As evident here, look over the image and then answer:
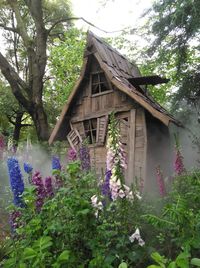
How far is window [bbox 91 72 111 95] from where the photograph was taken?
423 inches

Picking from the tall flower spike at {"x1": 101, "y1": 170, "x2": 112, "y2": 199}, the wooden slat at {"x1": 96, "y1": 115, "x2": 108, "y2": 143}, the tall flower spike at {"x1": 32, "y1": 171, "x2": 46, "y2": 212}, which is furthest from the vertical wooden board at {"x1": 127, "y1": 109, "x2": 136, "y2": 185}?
the tall flower spike at {"x1": 32, "y1": 171, "x2": 46, "y2": 212}

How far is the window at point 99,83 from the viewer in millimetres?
10742

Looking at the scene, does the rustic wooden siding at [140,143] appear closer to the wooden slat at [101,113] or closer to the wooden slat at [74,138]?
the wooden slat at [101,113]

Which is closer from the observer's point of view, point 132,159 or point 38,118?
point 132,159

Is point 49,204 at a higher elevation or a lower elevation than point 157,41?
lower

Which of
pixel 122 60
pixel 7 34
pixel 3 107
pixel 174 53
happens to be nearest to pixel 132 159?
pixel 174 53

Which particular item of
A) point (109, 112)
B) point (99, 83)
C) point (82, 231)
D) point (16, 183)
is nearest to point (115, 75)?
point (99, 83)

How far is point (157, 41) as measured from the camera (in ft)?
29.4

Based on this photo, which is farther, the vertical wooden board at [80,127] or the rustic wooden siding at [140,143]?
the vertical wooden board at [80,127]

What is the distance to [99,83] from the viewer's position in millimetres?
10711

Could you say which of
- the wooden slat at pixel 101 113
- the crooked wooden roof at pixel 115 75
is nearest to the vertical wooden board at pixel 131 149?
the wooden slat at pixel 101 113

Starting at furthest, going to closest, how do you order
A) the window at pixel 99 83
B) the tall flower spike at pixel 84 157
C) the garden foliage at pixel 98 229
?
the window at pixel 99 83 < the tall flower spike at pixel 84 157 < the garden foliage at pixel 98 229

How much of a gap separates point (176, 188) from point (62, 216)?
2219 millimetres

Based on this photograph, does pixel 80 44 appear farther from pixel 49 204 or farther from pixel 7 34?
pixel 49 204
